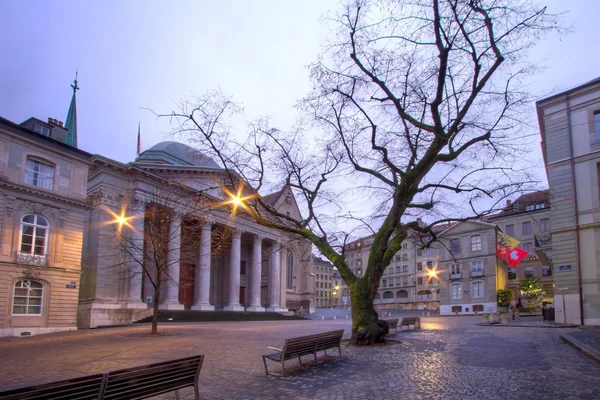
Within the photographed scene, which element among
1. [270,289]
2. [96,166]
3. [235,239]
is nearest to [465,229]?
[270,289]

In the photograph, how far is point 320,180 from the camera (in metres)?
17.1

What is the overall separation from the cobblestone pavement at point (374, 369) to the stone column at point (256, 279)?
105ft

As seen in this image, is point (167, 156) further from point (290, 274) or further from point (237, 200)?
point (237, 200)

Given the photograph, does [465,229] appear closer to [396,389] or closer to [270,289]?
[270,289]

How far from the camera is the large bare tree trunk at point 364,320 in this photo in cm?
1490

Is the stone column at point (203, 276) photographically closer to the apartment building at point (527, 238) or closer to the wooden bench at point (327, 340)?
the wooden bench at point (327, 340)

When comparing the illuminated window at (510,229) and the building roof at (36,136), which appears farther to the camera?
the illuminated window at (510,229)

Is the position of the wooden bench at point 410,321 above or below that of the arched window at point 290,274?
below

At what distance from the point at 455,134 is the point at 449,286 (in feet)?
165

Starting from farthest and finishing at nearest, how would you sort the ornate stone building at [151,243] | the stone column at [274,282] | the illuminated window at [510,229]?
the illuminated window at [510,229] < the stone column at [274,282] < the ornate stone building at [151,243]

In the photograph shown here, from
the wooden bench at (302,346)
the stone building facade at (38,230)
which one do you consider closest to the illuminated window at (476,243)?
the stone building facade at (38,230)

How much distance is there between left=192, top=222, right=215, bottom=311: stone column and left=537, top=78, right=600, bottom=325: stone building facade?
2672 centimetres

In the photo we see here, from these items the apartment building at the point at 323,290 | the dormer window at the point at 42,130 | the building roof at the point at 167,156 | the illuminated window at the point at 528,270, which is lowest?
the apartment building at the point at 323,290

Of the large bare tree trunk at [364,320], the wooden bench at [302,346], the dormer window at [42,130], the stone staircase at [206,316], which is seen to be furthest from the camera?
the stone staircase at [206,316]
